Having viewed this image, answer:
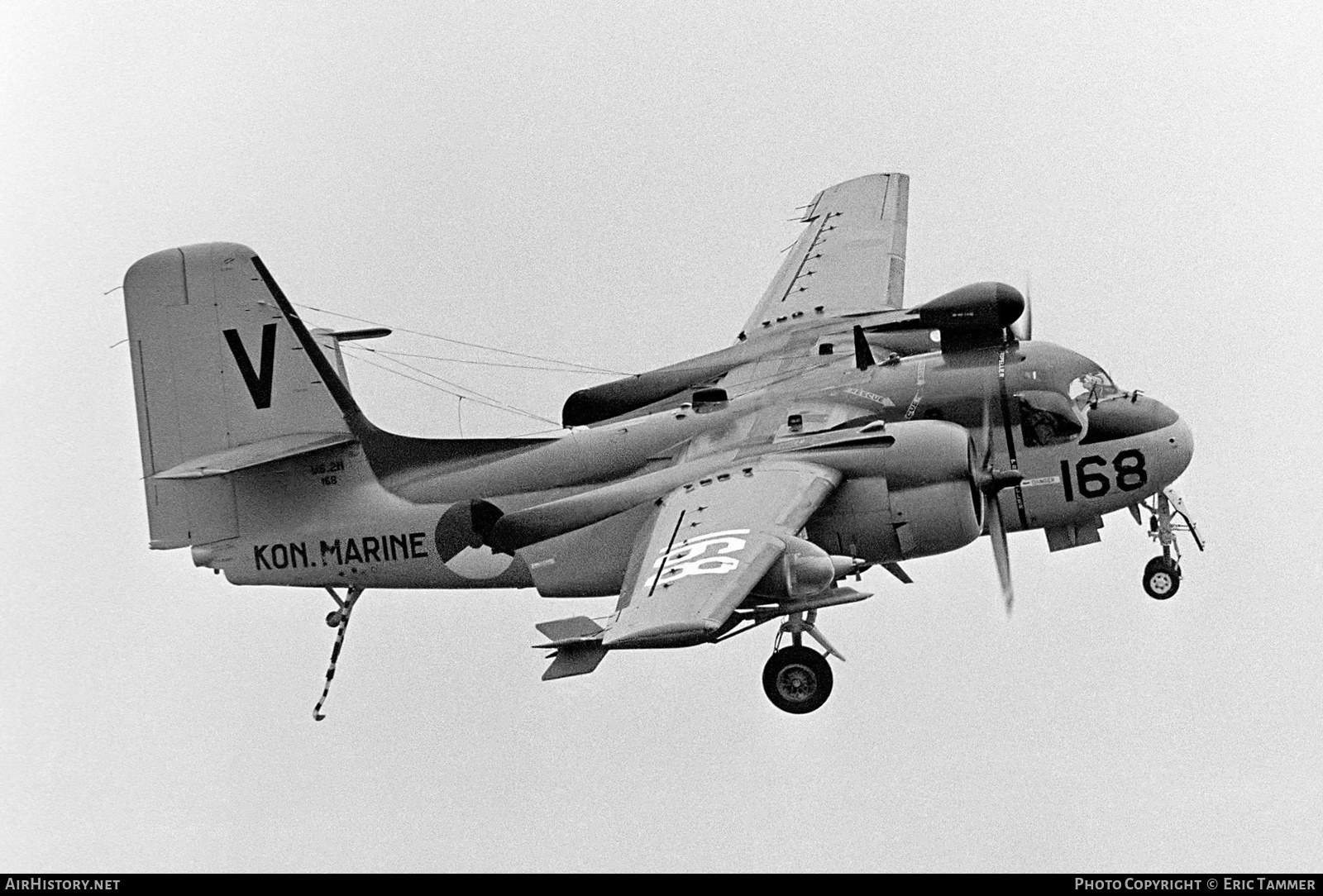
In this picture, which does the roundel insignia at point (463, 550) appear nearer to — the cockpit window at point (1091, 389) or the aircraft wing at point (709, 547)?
the aircraft wing at point (709, 547)

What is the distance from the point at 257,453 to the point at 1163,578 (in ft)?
44.8

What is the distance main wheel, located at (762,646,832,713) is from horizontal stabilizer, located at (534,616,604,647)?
141 inches

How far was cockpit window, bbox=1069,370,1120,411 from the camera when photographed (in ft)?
110

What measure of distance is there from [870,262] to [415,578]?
10752 millimetres

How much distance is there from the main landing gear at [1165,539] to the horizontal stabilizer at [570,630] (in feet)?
36.1

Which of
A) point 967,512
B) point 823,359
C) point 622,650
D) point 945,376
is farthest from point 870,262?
point 622,650

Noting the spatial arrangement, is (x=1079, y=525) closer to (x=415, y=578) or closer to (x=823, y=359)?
(x=823, y=359)

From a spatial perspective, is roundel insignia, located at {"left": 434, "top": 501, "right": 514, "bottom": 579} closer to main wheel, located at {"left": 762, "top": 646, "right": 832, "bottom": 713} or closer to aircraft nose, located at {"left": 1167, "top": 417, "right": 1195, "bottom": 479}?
main wheel, located at {"left": 762, "top": 646, "right": 832, "bottom": 713}

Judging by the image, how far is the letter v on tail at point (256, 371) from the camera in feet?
109

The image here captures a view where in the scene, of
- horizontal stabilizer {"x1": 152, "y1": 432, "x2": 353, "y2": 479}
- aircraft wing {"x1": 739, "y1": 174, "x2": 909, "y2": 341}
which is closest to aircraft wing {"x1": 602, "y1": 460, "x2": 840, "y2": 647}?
horizontal stabilizer {"x1": 152, "y1": 432, "x2": 353, "y2": 479}

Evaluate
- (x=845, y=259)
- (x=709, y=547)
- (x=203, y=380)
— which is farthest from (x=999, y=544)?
(x=203, y=380)

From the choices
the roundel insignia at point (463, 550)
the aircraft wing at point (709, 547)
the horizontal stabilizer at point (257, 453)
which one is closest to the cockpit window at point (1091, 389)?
the aircraft wing at point (709, 547)

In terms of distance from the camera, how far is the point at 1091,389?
111 ft

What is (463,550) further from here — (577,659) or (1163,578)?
(1163,578)
